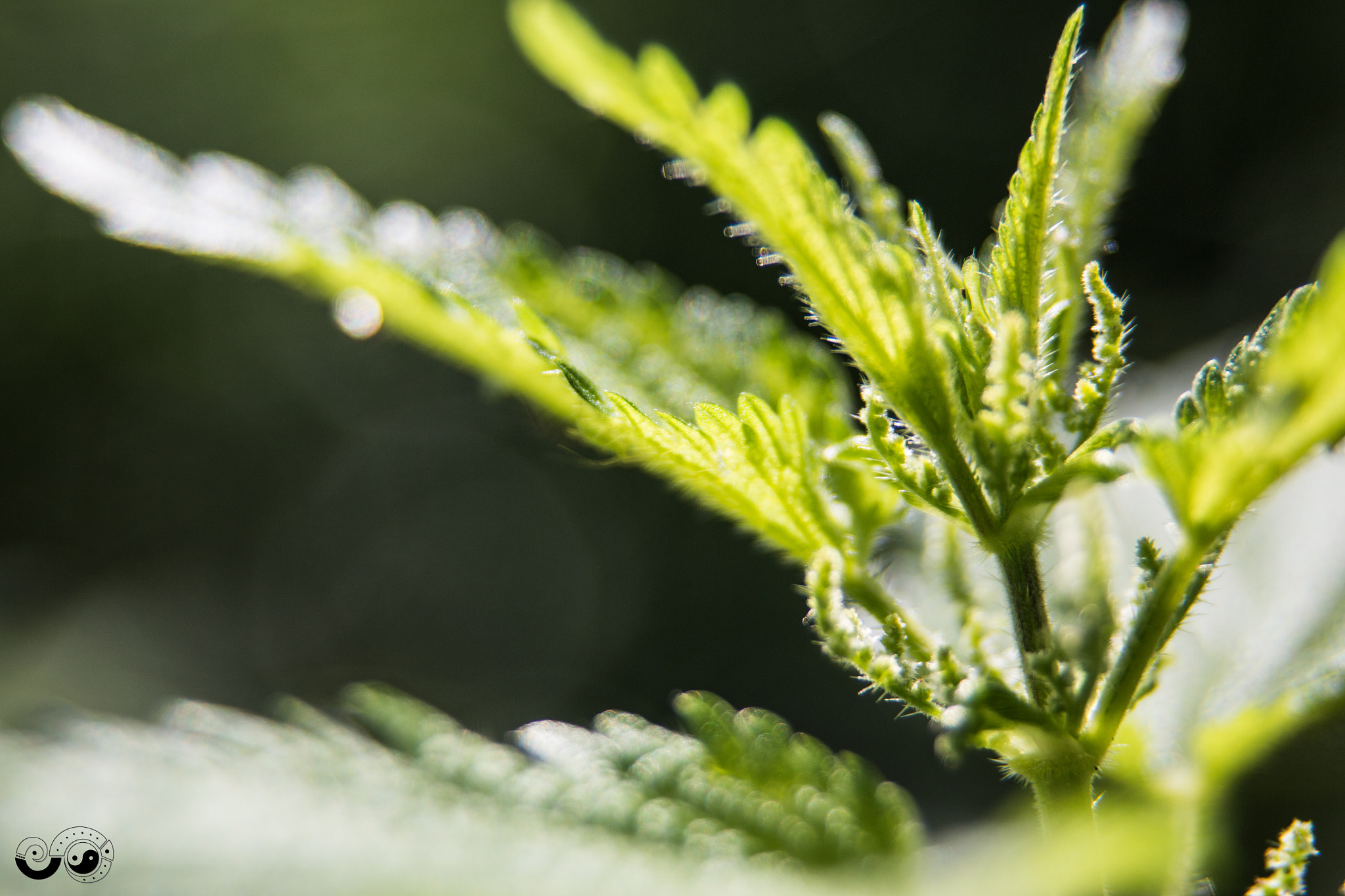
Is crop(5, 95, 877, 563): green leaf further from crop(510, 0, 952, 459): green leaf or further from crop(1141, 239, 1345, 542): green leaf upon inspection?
crop(1141, 239, 1345, 542): green leaf

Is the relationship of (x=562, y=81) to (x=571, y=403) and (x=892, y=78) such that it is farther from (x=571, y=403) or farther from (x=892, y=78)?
(x=892, y=78)

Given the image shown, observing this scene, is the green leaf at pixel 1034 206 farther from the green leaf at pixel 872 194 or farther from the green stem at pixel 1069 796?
the green stem at pixel 1069 796

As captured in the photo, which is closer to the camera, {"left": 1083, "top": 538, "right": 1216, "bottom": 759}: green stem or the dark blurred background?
{"left": 1083, "top": 538, "right": 1216, "bottom": 759}: green stem

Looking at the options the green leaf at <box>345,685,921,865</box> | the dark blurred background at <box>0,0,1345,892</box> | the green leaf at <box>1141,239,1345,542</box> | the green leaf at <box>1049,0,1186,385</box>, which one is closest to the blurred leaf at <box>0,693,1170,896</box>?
the green leaf at <box>345,685,921,865</box>

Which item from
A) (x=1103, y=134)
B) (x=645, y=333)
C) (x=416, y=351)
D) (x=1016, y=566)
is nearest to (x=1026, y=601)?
(x=1016, y=566)

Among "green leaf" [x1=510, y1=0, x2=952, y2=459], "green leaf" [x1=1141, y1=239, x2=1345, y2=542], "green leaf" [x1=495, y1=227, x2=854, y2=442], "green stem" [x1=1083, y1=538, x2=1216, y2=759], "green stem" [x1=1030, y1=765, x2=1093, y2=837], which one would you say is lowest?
"green stem" [x1=1030, y1=765, x2=1093, y2=837]

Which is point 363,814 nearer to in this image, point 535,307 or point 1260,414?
point 535,307

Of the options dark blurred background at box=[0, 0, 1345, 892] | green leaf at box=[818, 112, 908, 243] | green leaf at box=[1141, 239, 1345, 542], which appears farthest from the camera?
dark blurred background at box=[0, 0, 1345, 892]
